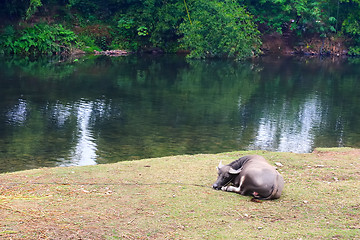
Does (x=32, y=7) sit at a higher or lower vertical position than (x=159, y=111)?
higher

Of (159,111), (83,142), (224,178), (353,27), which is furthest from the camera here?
(353,27)

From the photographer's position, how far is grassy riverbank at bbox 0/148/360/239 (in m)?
6.17

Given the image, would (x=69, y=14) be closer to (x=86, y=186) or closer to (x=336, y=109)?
(x=336, y=109)

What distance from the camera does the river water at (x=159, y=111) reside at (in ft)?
47.5

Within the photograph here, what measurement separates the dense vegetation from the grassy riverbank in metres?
29.2

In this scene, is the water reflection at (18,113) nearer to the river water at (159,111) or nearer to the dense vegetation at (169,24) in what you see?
the river water at (159,111)

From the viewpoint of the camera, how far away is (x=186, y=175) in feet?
30.2

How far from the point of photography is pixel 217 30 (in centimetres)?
3731

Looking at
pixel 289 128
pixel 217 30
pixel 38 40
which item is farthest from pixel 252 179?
pixel 38 40

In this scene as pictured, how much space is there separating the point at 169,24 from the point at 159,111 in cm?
2474

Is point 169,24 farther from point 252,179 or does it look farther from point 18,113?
point 252,179

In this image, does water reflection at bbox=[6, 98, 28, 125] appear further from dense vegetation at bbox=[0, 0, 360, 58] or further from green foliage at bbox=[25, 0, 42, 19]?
dense vegetation at bbox=[0, 0, 360, 58]

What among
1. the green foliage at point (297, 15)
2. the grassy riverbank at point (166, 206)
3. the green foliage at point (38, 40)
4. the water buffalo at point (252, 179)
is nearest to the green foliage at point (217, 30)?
the green foliage at point (297, 15)

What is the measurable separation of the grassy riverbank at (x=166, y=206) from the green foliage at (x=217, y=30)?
94.1ft
